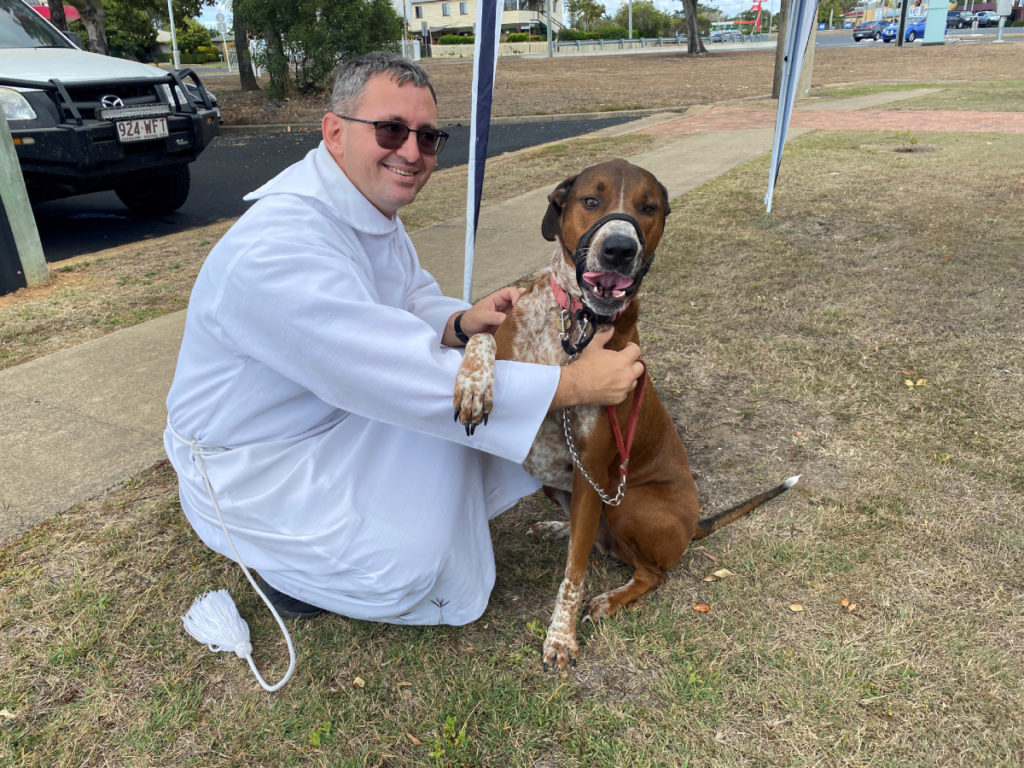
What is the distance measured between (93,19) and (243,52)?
7.14 meters

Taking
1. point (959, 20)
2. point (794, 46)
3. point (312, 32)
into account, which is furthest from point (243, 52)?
point (959, 20)

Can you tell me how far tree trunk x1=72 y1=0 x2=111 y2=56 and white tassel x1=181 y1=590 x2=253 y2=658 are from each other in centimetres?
1733

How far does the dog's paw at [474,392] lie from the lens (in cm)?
195

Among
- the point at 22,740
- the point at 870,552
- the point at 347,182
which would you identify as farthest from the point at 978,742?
the point at 22,740

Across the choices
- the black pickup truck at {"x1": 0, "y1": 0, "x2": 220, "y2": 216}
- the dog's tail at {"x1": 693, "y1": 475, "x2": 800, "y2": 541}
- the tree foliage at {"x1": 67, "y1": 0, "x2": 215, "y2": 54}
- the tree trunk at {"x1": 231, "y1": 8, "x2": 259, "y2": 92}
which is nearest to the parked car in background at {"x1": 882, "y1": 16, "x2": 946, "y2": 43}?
the tree trunk at {"x1": 231, "y1": 8, "x2": 259, "y2": 92}

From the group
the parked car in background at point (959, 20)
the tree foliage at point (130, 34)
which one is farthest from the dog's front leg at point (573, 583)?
the parked car in background at point (959, 20)

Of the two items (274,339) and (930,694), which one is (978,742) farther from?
(274,339)

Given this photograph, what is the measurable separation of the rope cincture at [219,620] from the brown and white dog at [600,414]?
0.92 meters

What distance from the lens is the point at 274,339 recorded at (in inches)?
77.0

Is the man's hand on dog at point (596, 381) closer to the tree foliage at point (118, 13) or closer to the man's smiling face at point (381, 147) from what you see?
the man's smiling face at point (381, 147)

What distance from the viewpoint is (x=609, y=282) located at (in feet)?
7.06

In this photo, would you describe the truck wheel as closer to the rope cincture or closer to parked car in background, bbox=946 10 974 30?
the rope cincture

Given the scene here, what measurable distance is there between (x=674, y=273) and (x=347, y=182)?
4.07 metres

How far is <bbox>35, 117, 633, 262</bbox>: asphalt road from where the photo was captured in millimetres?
7566
